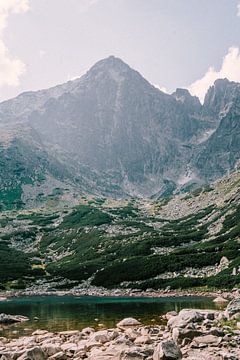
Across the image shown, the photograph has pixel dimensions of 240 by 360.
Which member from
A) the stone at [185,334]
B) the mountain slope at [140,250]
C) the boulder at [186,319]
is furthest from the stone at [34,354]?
the mountain slope at [140,250]

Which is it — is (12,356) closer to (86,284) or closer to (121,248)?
(86,284)

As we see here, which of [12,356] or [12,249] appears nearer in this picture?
[12,356]

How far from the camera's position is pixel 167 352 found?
20594 mm

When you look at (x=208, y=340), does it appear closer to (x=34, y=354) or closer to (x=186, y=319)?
(x=186, y=319)

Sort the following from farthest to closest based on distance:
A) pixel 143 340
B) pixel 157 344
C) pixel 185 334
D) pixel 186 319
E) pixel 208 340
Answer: pixel 186 319 → pixel 143 340 → pixel 185 334 → pixel 157 344 → pixel 208 340

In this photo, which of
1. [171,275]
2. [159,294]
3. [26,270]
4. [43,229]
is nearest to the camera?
[159,294]

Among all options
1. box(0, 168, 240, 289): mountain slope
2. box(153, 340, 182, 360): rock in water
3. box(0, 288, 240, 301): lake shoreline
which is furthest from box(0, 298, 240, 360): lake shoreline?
box(0, 168, 240, 289): mountain slope

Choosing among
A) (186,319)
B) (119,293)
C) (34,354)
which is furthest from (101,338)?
(119,293)

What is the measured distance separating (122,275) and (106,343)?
76.6 m

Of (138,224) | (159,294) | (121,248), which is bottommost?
(159,294)

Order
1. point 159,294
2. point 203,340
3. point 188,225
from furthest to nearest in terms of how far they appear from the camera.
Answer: point 188,225 < point 159,294 < point 203,340

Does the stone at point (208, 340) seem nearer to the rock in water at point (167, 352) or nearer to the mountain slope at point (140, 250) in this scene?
the rock in water at point (167, 352)

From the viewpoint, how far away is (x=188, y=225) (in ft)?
524

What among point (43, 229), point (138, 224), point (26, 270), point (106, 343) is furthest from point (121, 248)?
point (106, 343)
